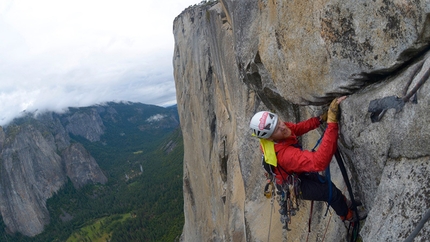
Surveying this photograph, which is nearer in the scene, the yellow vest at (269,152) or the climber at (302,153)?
the climber at (302,153)

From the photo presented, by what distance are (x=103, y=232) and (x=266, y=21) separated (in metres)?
87.2

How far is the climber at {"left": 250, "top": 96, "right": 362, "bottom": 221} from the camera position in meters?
4.11

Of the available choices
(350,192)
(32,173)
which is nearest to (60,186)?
(32,173)

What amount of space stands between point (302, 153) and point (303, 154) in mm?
25

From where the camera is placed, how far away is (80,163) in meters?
115

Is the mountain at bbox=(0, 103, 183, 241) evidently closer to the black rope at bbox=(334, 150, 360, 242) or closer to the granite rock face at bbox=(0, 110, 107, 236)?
the granite rock face at bbox=(0, 110, 107, 236)

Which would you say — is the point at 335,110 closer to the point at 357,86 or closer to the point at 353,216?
the point at 357,86

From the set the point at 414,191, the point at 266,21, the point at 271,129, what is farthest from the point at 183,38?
the point at 414,191

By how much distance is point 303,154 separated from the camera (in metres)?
4.33

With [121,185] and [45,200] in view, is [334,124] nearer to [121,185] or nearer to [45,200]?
[45,200]

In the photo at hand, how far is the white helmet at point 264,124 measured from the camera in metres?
4.56

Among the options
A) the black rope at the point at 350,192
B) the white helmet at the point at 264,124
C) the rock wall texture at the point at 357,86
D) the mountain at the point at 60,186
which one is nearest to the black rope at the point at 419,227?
the rock wall texture at the point at 357,86

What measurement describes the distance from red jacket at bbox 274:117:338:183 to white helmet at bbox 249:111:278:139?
294mm

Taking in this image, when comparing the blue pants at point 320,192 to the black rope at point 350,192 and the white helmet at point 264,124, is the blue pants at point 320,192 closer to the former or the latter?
the black rope at point 350,192
